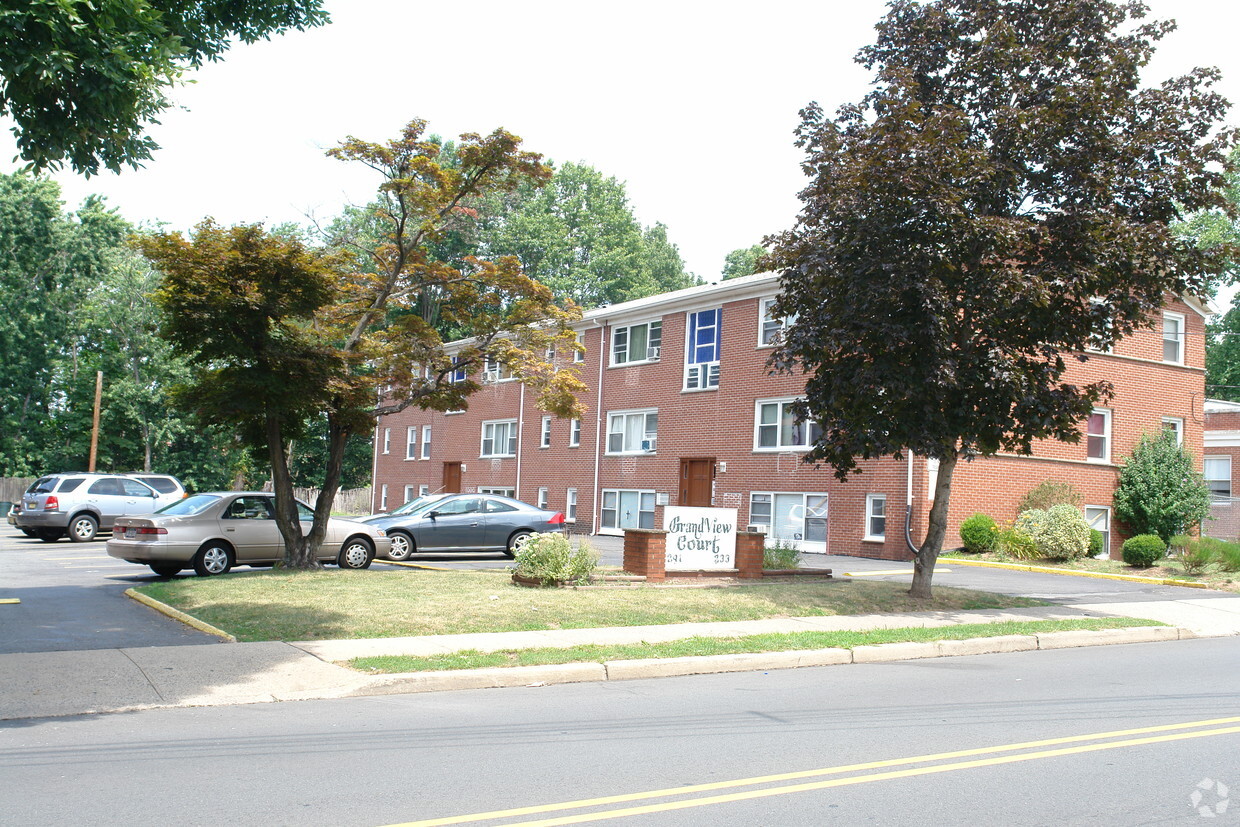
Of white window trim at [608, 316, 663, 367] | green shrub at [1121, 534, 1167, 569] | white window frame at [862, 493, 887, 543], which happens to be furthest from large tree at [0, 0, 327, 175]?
white window trim at [608, 316, 663, 367]

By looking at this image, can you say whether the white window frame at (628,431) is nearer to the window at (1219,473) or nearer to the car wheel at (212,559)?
the car wheel at (212,559)

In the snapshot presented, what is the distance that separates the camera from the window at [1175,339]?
29938 millimetres

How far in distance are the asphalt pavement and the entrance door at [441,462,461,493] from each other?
87.3 ft

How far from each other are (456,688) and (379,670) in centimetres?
75

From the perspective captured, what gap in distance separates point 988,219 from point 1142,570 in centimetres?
1270

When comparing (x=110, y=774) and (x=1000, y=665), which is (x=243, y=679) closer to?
(x=110, y=774)

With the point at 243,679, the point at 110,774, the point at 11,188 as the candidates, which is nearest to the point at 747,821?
the point at 110,774

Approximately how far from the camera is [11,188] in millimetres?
48031

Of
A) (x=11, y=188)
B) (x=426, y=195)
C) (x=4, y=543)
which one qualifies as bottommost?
(x=4, y=543)

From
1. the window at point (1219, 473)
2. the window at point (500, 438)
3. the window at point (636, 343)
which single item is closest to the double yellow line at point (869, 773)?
the window at point (636, 343)

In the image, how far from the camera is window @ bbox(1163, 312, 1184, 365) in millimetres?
29938

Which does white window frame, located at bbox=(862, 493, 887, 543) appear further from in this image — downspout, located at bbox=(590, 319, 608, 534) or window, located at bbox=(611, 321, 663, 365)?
downspout, located at bbox=(590, 319, 608, 534)

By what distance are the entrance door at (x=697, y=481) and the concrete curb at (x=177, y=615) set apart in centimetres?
1827

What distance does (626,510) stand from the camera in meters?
33.5
